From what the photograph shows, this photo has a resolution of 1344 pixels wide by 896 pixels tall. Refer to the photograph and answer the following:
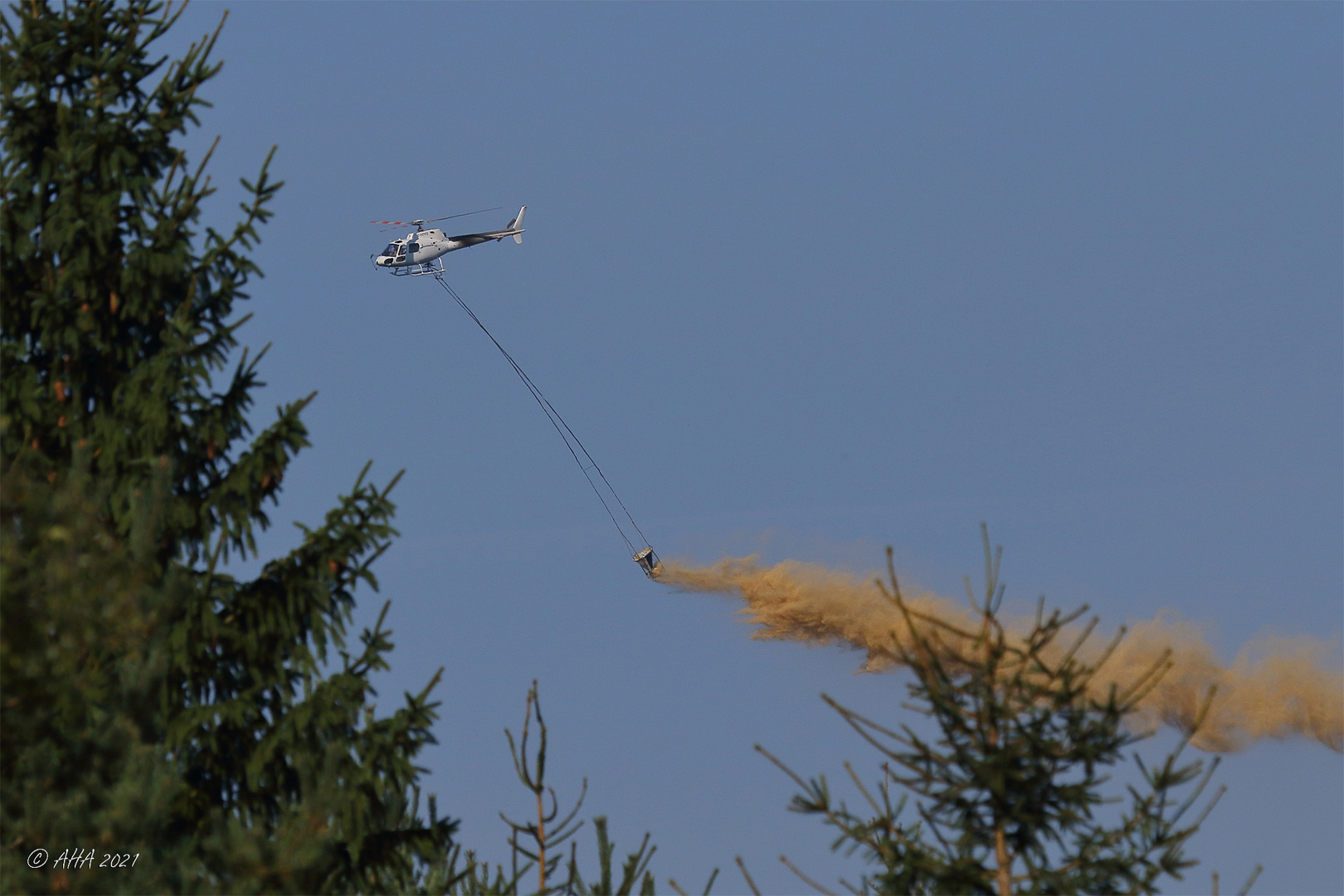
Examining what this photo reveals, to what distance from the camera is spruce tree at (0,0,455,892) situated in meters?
8.62

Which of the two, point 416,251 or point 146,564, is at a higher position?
point 416,251

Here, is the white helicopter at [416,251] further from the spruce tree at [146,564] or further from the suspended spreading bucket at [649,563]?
the spruce tree at [146,564]

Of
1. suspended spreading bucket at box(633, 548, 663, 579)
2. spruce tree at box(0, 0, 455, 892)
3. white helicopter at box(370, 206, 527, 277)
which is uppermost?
white helicopter at box(370, 206, 527, 277)

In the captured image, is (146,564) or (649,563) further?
(649,563)

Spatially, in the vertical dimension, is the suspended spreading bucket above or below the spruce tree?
above

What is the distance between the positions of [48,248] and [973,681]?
8.26 meters

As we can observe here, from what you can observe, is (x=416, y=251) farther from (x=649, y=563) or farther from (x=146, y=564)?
(x=146, y=564)

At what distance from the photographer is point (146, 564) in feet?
30.0

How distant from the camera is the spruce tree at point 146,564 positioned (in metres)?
8.62

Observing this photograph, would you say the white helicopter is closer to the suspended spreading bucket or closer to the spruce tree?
the suspended spreading bucket

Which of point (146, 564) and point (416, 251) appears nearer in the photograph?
point (146, 564)

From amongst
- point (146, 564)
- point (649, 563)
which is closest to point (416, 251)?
point (649, 563)

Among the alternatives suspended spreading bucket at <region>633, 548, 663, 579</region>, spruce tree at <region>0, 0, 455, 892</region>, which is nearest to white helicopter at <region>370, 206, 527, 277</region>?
suspended spreading bucket at <region>633, 548, 663, 579</region>

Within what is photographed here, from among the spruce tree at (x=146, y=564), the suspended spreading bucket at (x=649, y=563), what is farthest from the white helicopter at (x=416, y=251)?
the spruce tree at (x=146, y=564)
